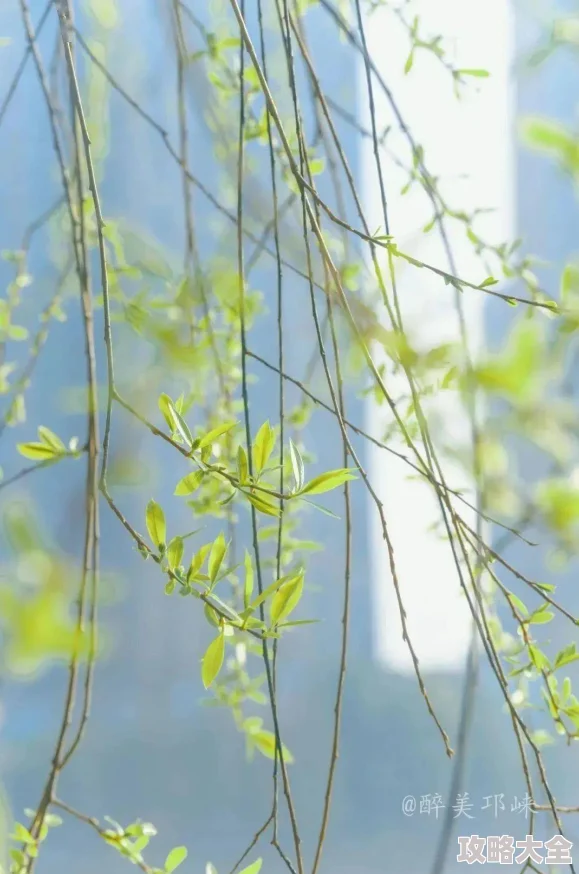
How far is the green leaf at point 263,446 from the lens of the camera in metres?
0.32

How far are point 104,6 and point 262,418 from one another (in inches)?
14.3

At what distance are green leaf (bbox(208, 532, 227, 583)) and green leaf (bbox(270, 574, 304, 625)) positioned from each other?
25 mm

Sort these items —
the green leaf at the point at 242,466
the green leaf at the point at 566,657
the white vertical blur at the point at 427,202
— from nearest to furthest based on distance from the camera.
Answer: the green leaf at the point at 242,466, the green leaf at the point at 566,657, the white vertical blur at the point at 427,202

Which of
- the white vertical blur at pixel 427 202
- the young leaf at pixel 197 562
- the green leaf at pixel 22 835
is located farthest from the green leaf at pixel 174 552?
the white vertical blur at pixel 427 202

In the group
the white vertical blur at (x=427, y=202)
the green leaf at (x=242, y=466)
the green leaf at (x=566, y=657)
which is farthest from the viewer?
the white vertical blur at (x=427, y=202)

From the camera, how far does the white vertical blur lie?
65 centimetres

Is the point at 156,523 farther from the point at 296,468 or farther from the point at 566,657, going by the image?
the point at 566,657

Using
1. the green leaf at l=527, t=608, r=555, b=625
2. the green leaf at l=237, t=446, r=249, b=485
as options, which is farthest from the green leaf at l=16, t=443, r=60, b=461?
the green leaf at l=527, t=608, r=555, b=625

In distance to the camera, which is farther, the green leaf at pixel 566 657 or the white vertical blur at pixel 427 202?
the white vertical blur at pixel 427 202

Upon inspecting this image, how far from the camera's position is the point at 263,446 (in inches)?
12.5

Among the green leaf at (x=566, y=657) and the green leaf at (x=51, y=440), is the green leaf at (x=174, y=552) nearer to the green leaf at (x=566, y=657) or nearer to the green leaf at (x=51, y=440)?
the green leaf at (x=51, y=440)

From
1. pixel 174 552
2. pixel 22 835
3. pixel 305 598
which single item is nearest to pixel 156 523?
pixel 174 552

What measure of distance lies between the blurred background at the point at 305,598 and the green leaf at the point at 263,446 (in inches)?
14.9

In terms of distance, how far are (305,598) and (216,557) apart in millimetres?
437
